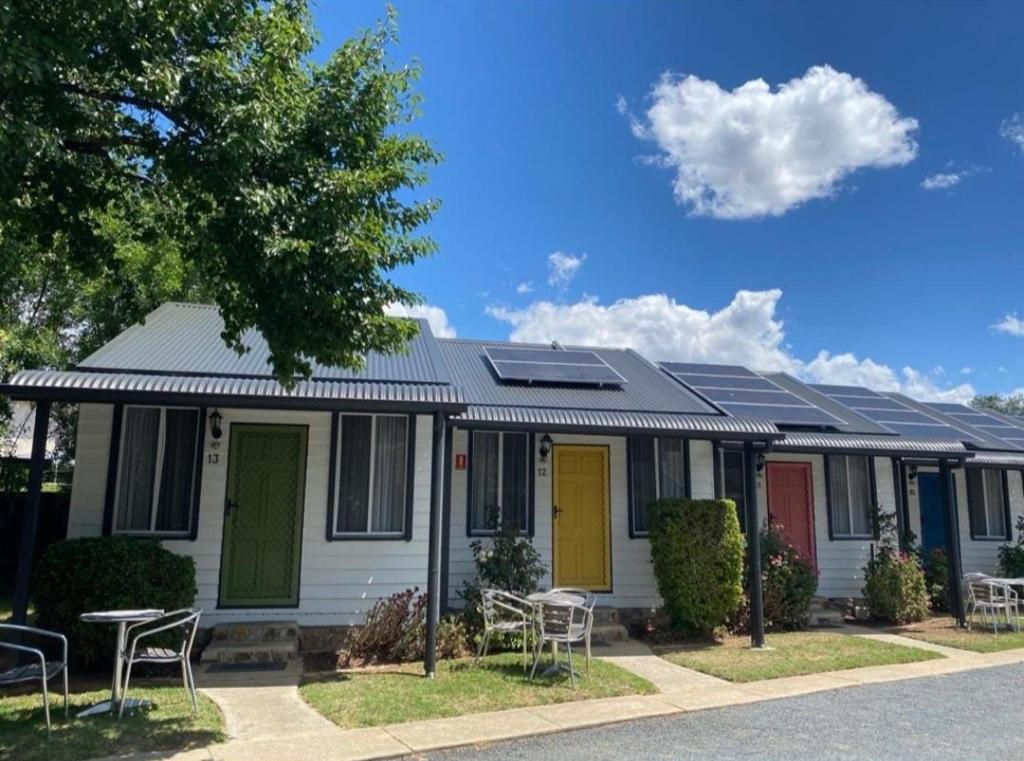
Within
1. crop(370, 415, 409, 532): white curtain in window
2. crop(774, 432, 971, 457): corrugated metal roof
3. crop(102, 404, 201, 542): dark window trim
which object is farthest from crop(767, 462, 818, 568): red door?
crop(102, 404, 201, 542): dark window trim

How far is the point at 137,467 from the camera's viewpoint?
8.27m

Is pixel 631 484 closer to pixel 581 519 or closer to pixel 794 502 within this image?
pixel 581 519

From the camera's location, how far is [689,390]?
37.1ft

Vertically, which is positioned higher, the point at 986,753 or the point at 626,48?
the point at 626,48

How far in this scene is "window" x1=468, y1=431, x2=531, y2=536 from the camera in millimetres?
9773

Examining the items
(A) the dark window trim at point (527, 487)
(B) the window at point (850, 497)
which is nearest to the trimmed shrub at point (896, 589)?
(B) the window at point (850, 497)

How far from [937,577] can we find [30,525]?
13027 millimetres

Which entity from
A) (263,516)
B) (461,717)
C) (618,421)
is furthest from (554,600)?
(263,516)

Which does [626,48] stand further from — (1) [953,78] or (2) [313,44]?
(2) [313,44]

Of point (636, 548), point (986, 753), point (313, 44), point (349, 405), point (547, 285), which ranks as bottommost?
point (986, 753)

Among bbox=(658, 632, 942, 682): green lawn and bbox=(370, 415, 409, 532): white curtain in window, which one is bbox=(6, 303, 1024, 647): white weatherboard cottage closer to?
bbox=(370, 415, 409, 532): white curtain in window

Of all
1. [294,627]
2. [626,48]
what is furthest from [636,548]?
[626,48]

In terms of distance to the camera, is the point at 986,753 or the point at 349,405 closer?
the point at 986,753

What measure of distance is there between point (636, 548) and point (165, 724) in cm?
663
